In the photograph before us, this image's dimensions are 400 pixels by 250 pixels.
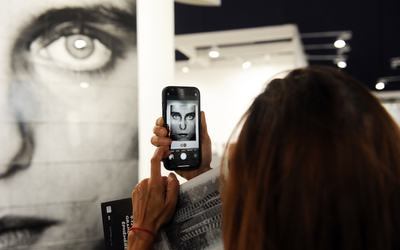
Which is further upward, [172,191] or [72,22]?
[72,22]

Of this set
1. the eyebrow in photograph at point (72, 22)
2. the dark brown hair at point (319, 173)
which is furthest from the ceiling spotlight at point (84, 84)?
the dark brown hair at point (319, 173)

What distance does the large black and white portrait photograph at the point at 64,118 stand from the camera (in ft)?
3.56

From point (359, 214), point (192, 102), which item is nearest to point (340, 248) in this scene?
point (359, 214)

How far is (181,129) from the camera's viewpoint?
0.65 m

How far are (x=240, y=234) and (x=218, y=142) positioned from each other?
5093 millimetres

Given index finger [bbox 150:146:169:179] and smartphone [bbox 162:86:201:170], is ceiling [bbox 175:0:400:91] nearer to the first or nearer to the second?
smartphone [bbox 162:86:201:170]

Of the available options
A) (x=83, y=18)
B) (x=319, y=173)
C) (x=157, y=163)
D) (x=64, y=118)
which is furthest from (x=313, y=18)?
(x=319, y=173)

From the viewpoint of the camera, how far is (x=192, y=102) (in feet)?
2.24

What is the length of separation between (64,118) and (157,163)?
0.79 m

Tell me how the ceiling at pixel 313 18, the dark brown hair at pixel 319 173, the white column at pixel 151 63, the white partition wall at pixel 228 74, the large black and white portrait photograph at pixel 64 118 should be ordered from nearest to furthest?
the dark brown hair at pixel 319 173 → the large black and white portrait photograph at pixel 64 118 → the white column at pixel 151 63 → the ceiling at pixel 313 18 → the white partition wall at pixel 228 74

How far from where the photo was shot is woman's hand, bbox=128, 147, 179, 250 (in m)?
0.49

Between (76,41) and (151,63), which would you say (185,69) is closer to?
(151,63)

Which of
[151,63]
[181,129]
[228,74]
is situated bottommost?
[181,129]

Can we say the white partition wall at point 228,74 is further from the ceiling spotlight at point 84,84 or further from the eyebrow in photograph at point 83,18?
the ceiling spotlight at point 84,84
